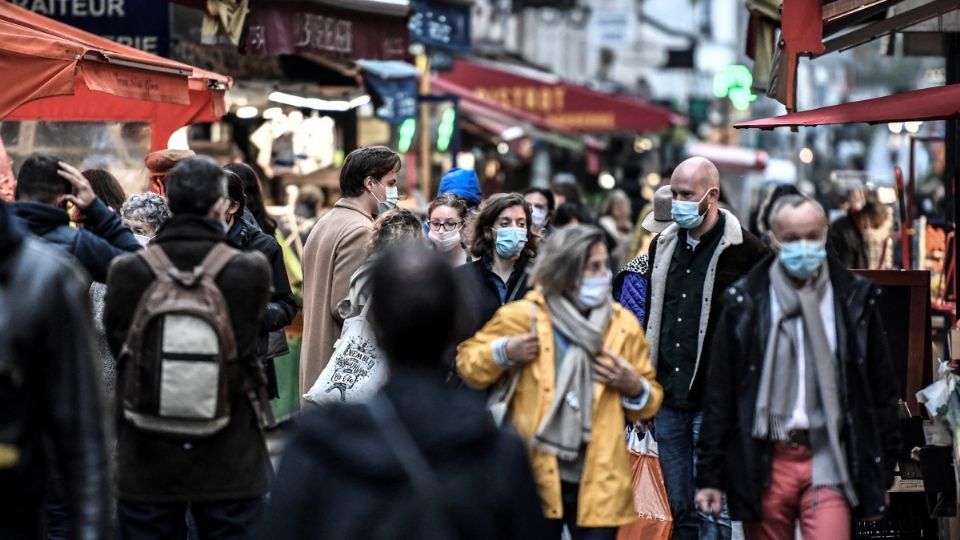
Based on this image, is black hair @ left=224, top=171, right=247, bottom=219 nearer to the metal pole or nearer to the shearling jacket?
the shearling jacket

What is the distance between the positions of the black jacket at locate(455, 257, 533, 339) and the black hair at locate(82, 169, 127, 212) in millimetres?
2088

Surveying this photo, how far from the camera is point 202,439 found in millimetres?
6230

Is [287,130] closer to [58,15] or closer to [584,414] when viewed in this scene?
[58,15]

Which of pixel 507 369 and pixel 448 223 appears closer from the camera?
pixel 507 369

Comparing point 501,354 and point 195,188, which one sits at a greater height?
point 195,188

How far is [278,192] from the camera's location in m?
17.6

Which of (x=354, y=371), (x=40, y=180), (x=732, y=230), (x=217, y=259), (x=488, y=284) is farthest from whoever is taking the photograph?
(x=732, y=230)

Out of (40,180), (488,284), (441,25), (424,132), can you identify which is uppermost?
(441,25)

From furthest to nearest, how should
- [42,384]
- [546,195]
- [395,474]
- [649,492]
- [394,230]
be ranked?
[546,195] < [649,492] < [394,230] < [42,384] < [395,474]

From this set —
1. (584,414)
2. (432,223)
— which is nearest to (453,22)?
(432,223)

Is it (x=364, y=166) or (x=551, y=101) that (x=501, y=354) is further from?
(x=551, y=101)

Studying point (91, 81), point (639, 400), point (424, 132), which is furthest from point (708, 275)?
point (424, 132)

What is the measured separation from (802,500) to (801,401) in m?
0.37

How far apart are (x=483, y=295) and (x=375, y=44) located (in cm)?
727
